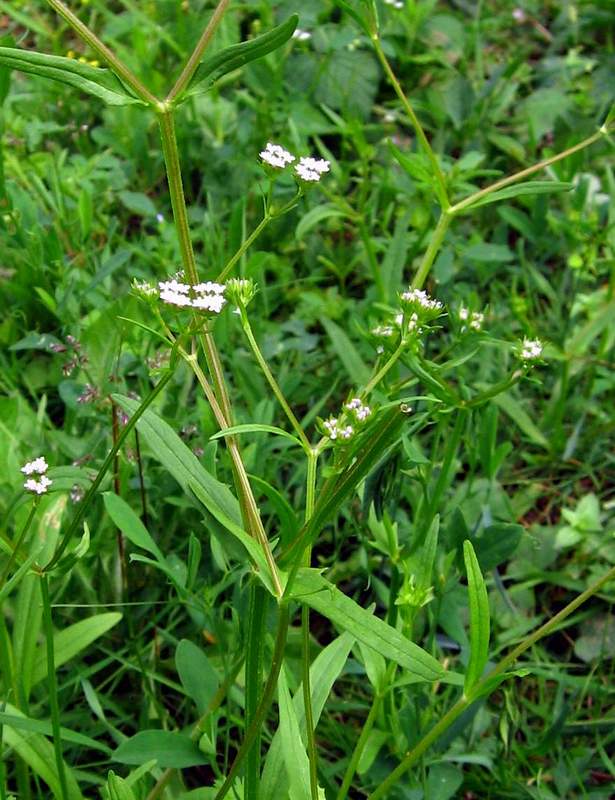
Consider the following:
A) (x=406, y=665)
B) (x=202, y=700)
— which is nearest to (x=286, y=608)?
(x=406, y=665)

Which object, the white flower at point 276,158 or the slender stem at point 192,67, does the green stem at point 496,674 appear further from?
the slender stem at point 192,67

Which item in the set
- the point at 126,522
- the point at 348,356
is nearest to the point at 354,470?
the point at 126,522

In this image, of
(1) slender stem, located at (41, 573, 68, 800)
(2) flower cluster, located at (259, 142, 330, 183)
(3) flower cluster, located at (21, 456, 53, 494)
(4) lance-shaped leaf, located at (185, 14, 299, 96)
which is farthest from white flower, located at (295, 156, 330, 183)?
(1) slender stem, located at (41, 573, 68, 800)

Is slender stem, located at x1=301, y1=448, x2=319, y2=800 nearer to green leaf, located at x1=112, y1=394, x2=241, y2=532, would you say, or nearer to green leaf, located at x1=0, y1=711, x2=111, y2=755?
green leaf, located at x1=112, y1=394, x2=241, y2=532

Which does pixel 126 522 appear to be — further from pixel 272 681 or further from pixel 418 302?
pixel 418 302

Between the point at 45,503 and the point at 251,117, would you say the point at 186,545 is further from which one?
the point at 251,117

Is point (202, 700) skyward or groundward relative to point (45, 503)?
groundward
